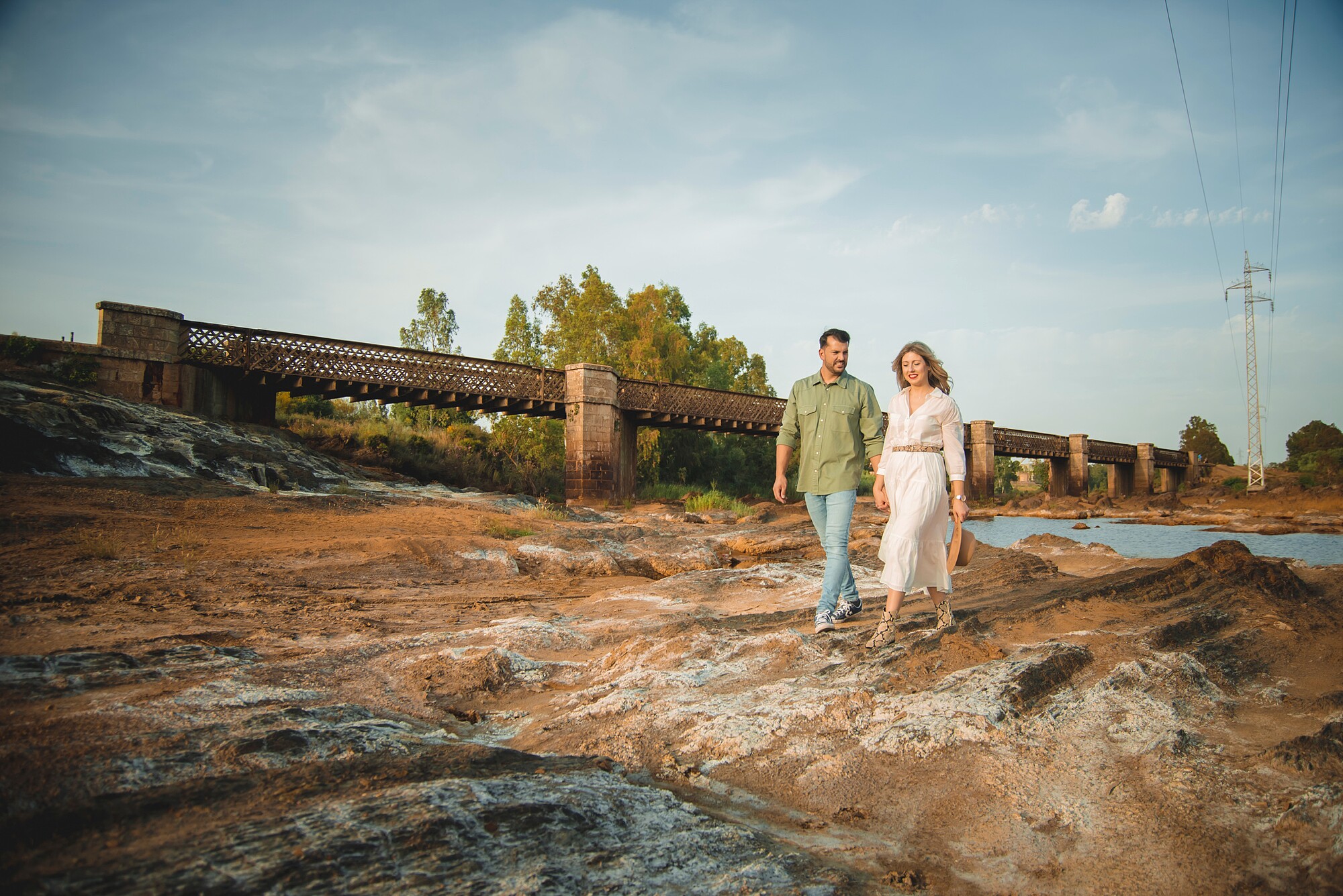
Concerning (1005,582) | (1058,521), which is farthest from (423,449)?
(1058,521)

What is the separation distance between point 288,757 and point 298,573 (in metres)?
5.01

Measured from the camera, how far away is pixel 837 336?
4.89m

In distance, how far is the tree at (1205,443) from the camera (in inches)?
2465

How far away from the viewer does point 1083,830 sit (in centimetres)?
220

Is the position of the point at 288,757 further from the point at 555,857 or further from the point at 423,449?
the point at 423,449

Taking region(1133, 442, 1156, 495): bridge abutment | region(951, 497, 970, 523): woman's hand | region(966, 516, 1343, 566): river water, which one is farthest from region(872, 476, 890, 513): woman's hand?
region(1133, 442, 1156, 495): bridge abutment

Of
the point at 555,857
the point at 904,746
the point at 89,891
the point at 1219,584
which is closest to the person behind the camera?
the point at 89,891

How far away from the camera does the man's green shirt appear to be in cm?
482

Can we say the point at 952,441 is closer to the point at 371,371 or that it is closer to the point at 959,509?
the point at 959,509

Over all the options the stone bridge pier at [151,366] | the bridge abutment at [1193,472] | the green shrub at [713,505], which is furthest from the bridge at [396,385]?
the bridge abutment at [1193,472]

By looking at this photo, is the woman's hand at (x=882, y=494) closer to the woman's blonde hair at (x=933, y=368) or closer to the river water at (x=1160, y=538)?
the woman's blonde hair at (x=933, y=368)

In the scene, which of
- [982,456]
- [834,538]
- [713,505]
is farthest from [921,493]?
[982,456]

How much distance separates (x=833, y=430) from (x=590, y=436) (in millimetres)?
17651

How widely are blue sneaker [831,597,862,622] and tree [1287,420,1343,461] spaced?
195 feet
